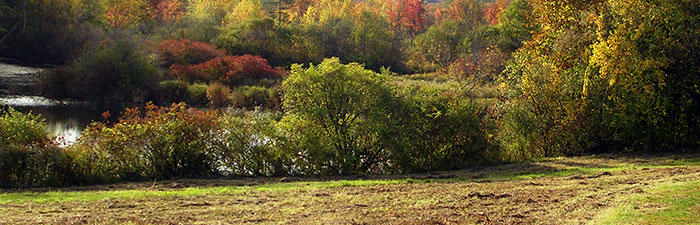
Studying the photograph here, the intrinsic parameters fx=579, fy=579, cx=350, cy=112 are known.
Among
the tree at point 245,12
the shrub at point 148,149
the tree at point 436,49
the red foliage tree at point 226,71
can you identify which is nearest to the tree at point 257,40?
the red foliage tree at point 226,71

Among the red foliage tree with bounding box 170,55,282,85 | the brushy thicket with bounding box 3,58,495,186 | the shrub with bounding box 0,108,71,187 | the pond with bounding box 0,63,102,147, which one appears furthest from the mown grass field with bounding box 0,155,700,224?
the red foliage tree with bounding box 170,55,282,85

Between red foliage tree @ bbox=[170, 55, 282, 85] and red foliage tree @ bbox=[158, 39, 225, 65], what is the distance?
4816 millimetres

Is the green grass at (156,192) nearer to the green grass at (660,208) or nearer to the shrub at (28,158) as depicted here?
the shrub at (28,158)

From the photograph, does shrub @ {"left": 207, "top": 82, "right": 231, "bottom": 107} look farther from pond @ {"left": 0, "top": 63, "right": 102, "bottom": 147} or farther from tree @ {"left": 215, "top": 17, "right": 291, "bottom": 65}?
tree @ {"left": 215, "top": 17, "right": 291, "bottom": 65}

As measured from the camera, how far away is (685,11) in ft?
64.8

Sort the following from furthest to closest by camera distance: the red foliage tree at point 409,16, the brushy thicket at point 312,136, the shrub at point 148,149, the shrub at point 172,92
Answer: the red foliage tree at point 409,16 < the shrub at point 172,92 < the brushy thicket at point 312,136 < the shrub at point 148,149

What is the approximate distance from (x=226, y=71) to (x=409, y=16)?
199 ft

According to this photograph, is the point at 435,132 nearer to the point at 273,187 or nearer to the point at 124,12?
the point at 273,187

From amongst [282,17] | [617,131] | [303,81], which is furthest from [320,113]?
[282,17]

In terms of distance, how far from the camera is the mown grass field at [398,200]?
10562mm

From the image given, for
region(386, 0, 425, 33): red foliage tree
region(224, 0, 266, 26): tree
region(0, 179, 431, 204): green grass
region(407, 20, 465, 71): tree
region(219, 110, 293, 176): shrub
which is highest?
region(386, 0, 425, 33): red foliage tree

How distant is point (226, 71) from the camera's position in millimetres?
52344

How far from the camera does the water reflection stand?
31.9 metres

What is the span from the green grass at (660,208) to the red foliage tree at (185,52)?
51.5 meters
